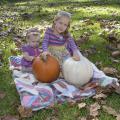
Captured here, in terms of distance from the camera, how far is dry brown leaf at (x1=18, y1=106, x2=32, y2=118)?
6340 mm

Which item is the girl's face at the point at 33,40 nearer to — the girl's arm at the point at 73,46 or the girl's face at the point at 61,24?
the girl's face at the point at 61,24

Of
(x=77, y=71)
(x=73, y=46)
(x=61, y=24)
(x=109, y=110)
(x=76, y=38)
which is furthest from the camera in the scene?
(x=76, y=38)

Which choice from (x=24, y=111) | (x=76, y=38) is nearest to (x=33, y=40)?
(x=24, y=111)

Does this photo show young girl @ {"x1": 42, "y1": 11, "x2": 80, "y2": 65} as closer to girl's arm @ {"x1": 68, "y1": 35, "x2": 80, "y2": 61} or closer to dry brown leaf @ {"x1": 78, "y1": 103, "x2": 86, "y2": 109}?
Result: girl's arm @ {"x1": 68, "y1": 35, "x2": 80, "y2": 61}

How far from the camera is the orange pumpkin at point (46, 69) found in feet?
23.9

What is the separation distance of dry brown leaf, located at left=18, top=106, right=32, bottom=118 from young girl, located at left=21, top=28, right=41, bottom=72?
160 cm

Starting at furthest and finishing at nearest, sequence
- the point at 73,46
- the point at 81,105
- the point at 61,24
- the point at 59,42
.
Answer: the point at 59,42, the point at 73,46, the point at 61,24, the point at 81,105

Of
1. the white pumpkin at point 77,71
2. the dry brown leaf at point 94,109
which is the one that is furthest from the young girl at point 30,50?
the dry brown leaf at point 94,109

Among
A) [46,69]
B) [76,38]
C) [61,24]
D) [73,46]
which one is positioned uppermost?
[61,24]

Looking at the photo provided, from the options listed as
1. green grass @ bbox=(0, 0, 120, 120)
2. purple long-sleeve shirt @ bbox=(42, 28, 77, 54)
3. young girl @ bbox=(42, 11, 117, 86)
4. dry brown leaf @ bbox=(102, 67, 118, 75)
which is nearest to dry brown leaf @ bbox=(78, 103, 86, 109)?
green grass @ bbox=(0, 0, 120, 120)

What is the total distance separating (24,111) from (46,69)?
1.09 meters

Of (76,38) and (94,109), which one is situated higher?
(94,109)

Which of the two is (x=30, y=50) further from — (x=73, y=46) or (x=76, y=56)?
(x=76, y=56)

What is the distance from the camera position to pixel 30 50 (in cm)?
815
